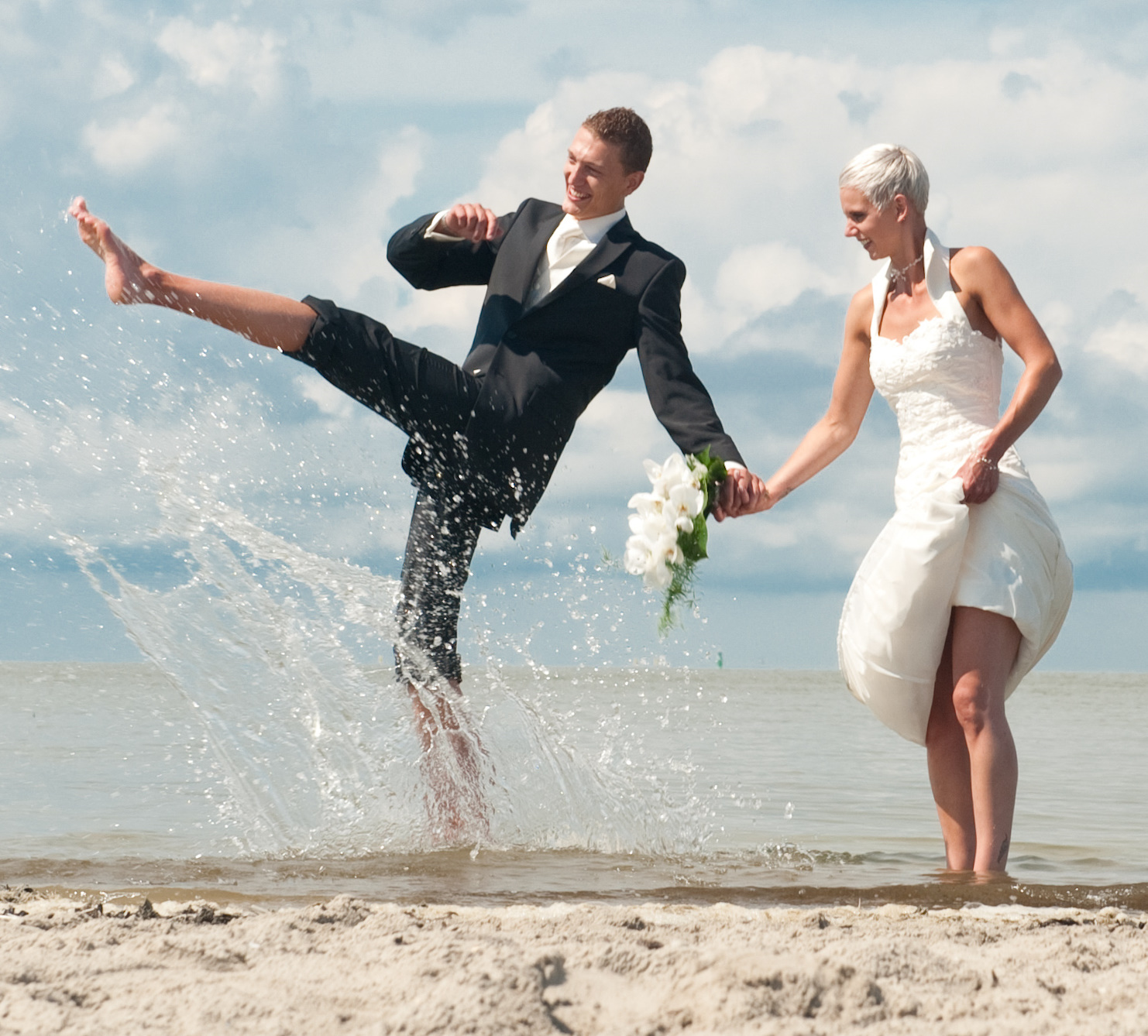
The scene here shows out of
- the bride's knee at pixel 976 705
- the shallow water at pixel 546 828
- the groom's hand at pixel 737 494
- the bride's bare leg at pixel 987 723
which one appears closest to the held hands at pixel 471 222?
the groom's hand at pixel 737 494

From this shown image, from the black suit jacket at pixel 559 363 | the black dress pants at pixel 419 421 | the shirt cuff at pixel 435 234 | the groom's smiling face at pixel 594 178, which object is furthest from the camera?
the shirt cuff at pixel 435 234

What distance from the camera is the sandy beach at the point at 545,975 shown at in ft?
6.81

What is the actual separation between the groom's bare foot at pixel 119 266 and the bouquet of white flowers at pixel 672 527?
1761 millimetres

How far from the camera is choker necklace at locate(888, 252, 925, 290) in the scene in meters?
4.18

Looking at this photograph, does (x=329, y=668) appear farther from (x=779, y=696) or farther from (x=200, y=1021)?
(x=779, y=696)

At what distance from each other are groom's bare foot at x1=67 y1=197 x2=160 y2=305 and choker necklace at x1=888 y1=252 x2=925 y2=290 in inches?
97.5

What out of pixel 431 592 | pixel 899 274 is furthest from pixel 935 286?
pixel 431 592

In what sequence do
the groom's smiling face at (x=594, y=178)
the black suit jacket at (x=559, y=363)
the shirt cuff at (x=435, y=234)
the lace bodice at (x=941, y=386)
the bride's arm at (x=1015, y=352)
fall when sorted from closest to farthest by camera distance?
the bride's arm at (x=1015, y=352), the lace bodice at (x=941, y=386), the black suit jacket at (x=559, y=363), the groom's smiling face at (x=594, y=178), the shirt cuff at (x=435, y=234)

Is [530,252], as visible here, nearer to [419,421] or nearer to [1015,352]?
[419,421]

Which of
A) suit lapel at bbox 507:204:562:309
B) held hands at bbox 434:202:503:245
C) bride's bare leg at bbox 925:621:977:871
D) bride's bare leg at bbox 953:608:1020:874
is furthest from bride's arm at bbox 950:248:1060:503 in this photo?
held hands at bbox 434:202:503:245

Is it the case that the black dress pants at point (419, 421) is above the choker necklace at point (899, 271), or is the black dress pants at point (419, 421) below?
below

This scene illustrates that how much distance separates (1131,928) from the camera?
3.03m

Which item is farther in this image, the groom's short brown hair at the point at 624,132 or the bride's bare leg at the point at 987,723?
the groom's short brown hair at the point at 624,132

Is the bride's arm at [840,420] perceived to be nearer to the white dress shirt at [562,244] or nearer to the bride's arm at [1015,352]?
the bride's arm at [1015,352]
